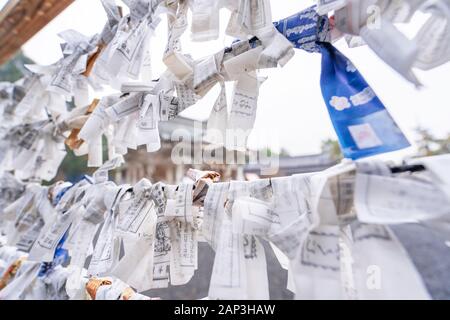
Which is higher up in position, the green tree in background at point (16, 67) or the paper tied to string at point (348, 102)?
the green tree in background at point (16, 67)

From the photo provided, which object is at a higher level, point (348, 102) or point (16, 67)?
point (16, 67)

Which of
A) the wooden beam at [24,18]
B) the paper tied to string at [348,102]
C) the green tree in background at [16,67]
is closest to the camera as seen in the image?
the paper tied to string at [348,102]

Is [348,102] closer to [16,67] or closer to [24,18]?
[24,18]

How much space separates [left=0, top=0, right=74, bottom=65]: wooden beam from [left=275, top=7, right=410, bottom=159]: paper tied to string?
501 millimetres

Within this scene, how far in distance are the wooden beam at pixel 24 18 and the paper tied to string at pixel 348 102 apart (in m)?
0.50

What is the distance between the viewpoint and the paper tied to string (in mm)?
182

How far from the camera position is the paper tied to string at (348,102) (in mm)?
182

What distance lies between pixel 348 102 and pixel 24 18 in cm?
70

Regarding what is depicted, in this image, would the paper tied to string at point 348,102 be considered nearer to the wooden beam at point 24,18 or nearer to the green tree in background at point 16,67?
the wooden beam at point 24,18

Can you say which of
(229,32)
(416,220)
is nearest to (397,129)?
(416,220)

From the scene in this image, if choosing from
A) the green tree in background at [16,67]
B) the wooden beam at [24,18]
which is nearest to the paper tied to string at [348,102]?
the wooden beam at [24,18]

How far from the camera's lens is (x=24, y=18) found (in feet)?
2.07

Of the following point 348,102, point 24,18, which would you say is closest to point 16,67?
point 24,18

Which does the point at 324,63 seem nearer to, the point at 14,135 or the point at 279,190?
the point at 279,190
